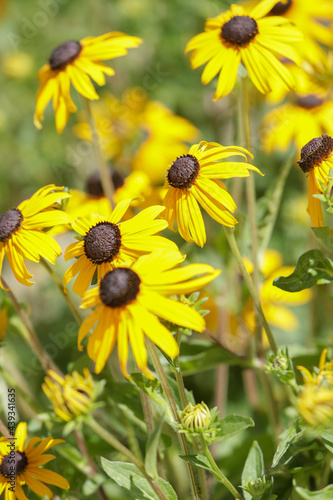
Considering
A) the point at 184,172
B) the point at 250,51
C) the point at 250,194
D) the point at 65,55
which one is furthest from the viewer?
the point at 65,55

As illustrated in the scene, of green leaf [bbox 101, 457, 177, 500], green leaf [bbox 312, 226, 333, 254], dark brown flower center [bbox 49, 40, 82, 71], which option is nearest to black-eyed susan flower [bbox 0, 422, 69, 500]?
green leaf [bbox 101, 457, 177, 500]

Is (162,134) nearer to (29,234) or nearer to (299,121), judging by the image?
(299,121)

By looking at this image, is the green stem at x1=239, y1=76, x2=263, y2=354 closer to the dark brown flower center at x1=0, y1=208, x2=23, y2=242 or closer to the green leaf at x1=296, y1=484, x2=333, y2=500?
the green leaf at x1=296, y1=484, x2=333, y2=500

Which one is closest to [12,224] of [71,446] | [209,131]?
[71,446]

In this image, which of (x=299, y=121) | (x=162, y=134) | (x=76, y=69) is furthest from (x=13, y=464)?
(x=162, y=134)

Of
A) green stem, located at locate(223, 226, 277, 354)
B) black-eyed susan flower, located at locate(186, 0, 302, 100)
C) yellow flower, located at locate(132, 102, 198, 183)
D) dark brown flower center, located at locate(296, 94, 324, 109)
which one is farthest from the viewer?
yellow flower, located at locate(132, 102, 198, 183)

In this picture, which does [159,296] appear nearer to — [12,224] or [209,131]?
[12,224]
